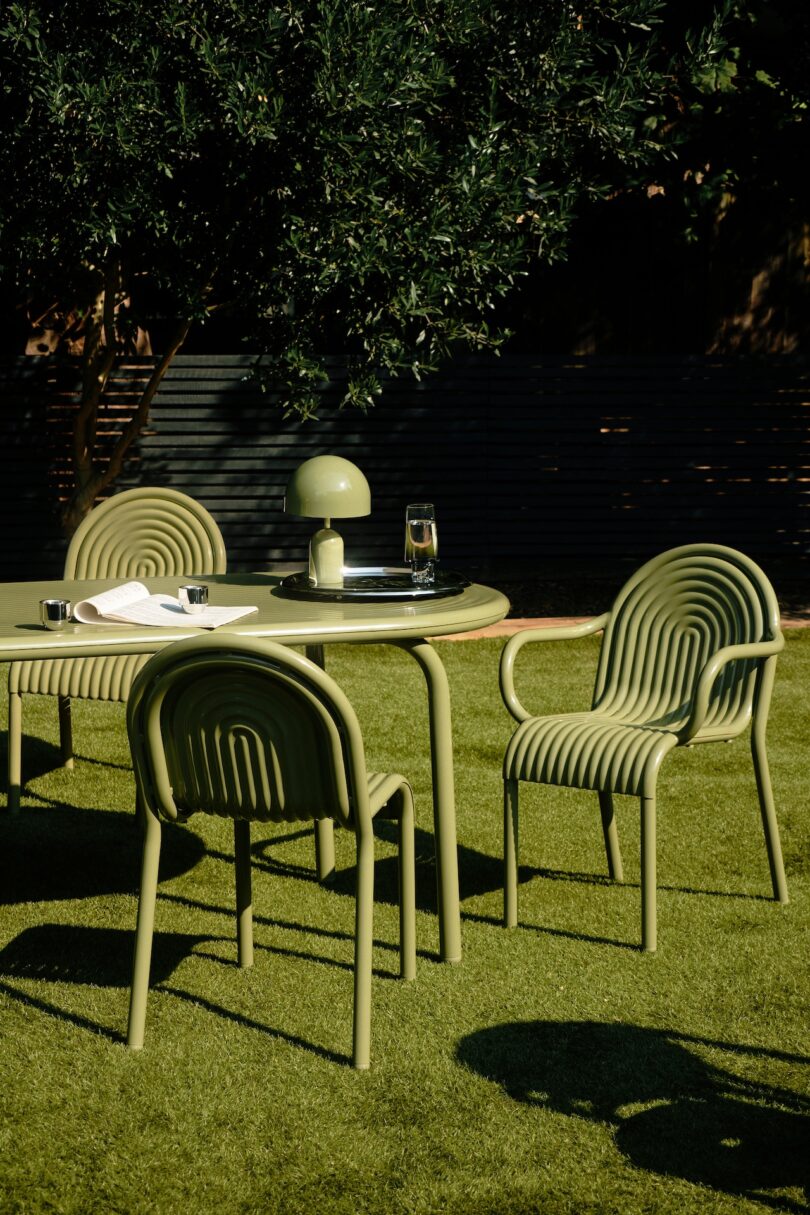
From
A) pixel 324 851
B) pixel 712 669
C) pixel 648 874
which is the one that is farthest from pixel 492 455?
pixel 648 874

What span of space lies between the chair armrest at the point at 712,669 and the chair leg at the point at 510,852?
1.74 ft

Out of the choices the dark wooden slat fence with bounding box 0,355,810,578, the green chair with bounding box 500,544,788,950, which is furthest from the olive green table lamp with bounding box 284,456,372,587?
the dark wooden slat fence with bounding box 0,355,810,578

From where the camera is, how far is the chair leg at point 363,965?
334 cm

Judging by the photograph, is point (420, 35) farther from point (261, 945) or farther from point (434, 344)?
point (261, 945)

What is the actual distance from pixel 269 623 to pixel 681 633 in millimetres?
1538

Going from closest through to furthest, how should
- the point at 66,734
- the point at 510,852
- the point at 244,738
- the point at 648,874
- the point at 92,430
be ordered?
the point at 244,738, the point at 648,874, the point at 510,852, the point at 66,734, the point at 92,430

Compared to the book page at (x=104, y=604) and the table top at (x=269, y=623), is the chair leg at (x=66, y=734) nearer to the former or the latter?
the table top at (x=269, y=623)

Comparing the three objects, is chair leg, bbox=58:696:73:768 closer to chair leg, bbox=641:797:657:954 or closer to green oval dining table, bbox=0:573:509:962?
green oval dining table, bbox=0:573:509:962

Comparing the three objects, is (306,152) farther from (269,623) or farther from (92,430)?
(269,623)

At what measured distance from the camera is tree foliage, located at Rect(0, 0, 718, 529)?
23.0ft

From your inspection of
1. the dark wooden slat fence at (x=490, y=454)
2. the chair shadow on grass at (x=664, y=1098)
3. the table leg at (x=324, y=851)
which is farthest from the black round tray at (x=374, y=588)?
the dark wooden slat fence at (x=490, y=454)

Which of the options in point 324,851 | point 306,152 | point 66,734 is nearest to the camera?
point 324,851

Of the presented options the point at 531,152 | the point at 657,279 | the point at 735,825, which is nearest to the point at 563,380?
the point at 531,152

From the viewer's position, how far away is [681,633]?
4688mm
